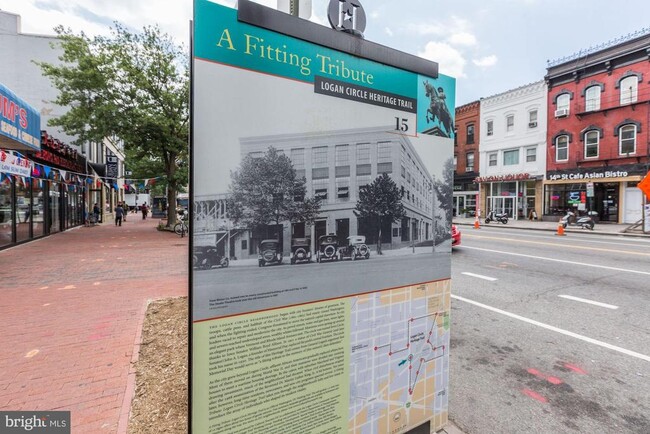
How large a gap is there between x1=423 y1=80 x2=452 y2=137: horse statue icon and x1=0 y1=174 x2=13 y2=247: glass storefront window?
49.1 ft

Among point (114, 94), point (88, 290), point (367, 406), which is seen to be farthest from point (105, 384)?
→ point (114, 94)

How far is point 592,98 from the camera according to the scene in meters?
25.1

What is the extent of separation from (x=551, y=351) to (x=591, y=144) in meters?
27.4

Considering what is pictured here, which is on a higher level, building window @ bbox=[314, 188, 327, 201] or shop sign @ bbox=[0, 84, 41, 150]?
shop sign @ bbox=[0, 84, 41, 150]

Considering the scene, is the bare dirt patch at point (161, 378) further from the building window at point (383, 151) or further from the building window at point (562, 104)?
the building window at point (562, 104)

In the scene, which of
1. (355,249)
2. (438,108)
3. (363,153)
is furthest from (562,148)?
(355,249)

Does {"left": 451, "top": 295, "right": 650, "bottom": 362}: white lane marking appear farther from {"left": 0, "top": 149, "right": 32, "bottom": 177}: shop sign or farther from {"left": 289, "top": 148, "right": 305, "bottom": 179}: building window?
{"left": 0, "top": 149, "right": 32, "bottom": 177}: shop sign

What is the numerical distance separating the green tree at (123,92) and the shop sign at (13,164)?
698cm

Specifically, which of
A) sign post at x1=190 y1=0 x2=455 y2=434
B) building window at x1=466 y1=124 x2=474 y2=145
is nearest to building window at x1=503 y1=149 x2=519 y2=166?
building window at x1=466 y1=124 x2=474 y2=145

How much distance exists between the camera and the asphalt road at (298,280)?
167 centimetres

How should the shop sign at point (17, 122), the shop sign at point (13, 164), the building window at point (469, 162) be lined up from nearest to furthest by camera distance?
the shop sign at point (17, 122) < the shop sign at point (13, 164) < the building window at point (469, 162)

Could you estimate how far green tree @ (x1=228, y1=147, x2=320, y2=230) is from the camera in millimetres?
1736

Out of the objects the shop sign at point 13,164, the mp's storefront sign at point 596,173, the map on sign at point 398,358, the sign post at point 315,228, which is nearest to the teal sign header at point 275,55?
the sign post at point 315,228

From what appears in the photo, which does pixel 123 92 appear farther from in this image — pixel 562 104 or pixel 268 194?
pixel 562 104
